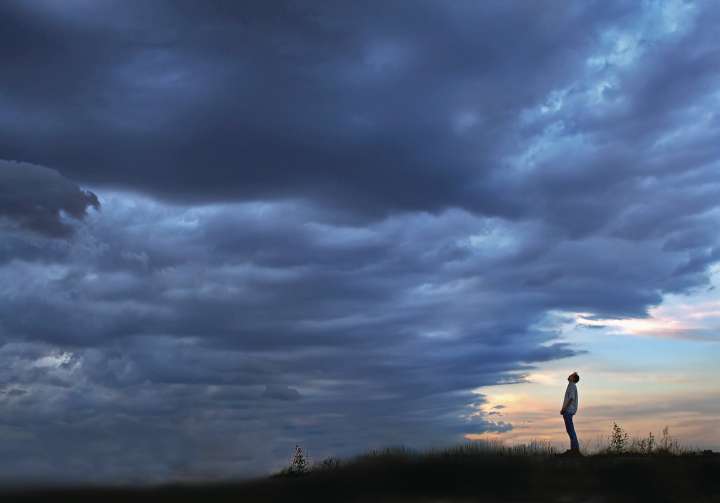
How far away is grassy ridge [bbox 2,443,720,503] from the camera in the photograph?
1723 cm

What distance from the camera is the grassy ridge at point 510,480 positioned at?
56.5 feet

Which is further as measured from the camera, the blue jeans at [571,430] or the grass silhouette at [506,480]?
the blue jeans at [571,430]

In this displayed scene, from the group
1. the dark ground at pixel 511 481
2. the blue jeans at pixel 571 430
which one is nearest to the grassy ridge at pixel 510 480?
the dark ground at pixel 511 481

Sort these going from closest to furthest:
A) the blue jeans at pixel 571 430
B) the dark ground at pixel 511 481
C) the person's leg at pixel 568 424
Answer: the dark ground at pixel 511 481 < the blue jeans at pixel 571 430 < the person's leg at pixel 568 424

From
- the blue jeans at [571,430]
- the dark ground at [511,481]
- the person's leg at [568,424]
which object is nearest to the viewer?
the dark ground at [511,481]

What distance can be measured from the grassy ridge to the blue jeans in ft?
9.54

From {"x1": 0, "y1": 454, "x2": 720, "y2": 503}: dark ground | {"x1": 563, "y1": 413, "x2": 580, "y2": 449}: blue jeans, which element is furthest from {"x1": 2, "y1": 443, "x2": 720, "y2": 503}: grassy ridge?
{"x1": 563, "y1": 413, "x2": 580, "y2": 449}: blue jeans

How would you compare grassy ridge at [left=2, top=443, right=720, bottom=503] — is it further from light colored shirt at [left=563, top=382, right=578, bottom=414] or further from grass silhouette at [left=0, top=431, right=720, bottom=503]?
light colored shirt at [left=563, top=382, right=578, bottom=414]

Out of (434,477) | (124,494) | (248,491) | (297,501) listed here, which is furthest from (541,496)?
(124,494)

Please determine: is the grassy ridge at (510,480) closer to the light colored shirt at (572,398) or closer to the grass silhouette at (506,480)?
the grass silhouette at (506,480)

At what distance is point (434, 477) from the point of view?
1966 centimetres

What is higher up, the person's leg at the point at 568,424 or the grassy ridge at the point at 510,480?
the person's leg at the point at 568,424

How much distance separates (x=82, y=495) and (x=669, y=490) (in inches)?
593

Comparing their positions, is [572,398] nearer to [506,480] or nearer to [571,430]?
[571,430]
